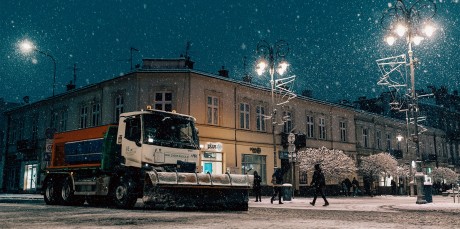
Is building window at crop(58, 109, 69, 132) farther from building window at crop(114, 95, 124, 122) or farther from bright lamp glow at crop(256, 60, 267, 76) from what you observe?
bright lamp glow at crop(256, 60, 267, 76)

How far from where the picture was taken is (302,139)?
36.1 meters

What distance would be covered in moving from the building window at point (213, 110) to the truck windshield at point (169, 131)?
48.6 feet

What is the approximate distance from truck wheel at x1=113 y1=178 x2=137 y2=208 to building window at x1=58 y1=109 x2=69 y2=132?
79.3 feet

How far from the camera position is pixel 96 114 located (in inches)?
1304

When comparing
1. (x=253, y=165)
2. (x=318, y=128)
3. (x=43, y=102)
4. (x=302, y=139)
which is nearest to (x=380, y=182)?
(x=318, y=128)

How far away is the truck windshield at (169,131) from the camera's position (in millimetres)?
14242

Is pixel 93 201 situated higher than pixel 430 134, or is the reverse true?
pixel 430 134

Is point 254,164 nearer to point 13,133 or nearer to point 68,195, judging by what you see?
point 68,195

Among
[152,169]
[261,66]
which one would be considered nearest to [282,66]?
[261,66]

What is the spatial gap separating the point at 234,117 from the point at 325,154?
27.7 ft

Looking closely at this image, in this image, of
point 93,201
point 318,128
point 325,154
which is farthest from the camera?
point 318,128

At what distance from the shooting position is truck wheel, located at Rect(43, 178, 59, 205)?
17584mm

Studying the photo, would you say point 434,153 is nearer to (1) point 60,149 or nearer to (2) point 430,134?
(2) point 430,134

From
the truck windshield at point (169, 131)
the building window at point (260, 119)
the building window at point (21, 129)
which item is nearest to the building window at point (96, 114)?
the building window at point (260, 119)
